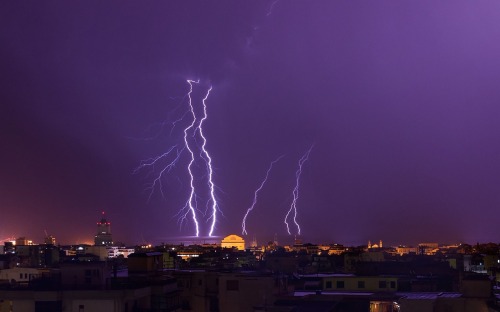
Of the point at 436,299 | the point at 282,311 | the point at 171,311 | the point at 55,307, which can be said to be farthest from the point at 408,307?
the point at 55,307

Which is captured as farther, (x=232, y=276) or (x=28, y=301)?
(x=232, y=276)

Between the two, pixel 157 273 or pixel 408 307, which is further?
pixel 157 273

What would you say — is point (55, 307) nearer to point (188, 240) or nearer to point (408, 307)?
point (408, 307)

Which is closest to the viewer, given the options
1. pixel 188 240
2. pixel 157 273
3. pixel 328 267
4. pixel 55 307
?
pixel 55 307

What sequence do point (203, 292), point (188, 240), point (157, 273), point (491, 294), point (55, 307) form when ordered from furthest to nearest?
point (188, 240) → point (203, 292) → point (157, 273) → point (491, 294) → point (55, 307)

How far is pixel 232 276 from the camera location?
3020cm

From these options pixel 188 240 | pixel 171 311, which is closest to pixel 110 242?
pixel 188 240

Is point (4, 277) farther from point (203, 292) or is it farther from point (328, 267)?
point (328, 267)

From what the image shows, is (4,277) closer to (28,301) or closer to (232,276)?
(232,276)

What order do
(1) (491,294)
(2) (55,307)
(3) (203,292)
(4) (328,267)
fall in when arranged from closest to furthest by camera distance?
(2) (55,307) < (1) (491,294) < (3) (203,292) < (4) (328,267)

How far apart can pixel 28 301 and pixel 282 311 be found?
698 cm

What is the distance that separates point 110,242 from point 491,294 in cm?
12419

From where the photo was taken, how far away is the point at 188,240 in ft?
443

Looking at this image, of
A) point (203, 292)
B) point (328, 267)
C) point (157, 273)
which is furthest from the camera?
point (328, 267)
